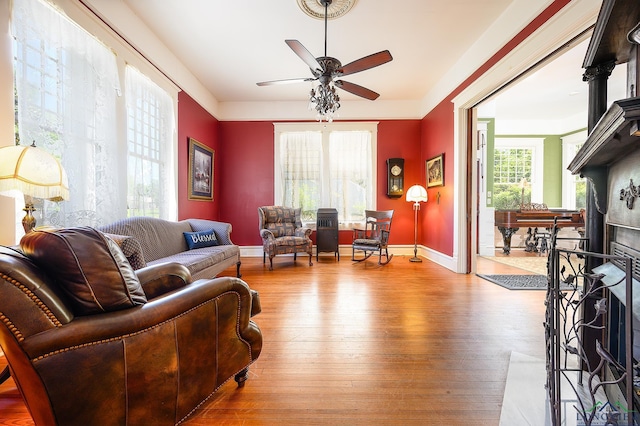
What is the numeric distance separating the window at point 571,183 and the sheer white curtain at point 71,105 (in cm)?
885

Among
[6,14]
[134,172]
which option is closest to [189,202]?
[134,172]

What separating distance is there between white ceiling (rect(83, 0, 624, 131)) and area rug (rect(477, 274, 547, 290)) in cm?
287

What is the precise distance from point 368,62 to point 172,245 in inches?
117

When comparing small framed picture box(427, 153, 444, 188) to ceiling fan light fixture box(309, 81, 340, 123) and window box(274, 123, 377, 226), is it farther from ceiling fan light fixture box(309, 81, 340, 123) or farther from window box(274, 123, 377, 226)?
ceiling fan light fixture box(309, 81, 340, 123)

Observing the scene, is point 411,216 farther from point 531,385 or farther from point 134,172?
point 134,172

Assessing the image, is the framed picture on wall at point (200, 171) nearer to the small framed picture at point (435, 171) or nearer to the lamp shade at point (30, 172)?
the lamp shade at point (30, 172)

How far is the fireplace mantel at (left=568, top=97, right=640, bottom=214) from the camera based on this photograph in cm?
82

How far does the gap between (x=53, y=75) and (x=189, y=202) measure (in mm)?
2378

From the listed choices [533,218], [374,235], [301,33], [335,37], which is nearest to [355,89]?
[335,37]

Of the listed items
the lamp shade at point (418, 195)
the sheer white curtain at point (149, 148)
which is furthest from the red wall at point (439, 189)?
the sheer white curtain at point (149, 148)

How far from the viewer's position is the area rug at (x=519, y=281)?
10.7 ft

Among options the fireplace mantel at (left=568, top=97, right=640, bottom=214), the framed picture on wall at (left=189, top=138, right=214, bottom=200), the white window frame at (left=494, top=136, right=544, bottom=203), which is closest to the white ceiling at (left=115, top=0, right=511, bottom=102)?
the framed picture on wall at (left=189, top=138, right=214, bottom=200)

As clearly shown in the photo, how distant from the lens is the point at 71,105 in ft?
7.25

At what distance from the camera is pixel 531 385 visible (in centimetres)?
153
